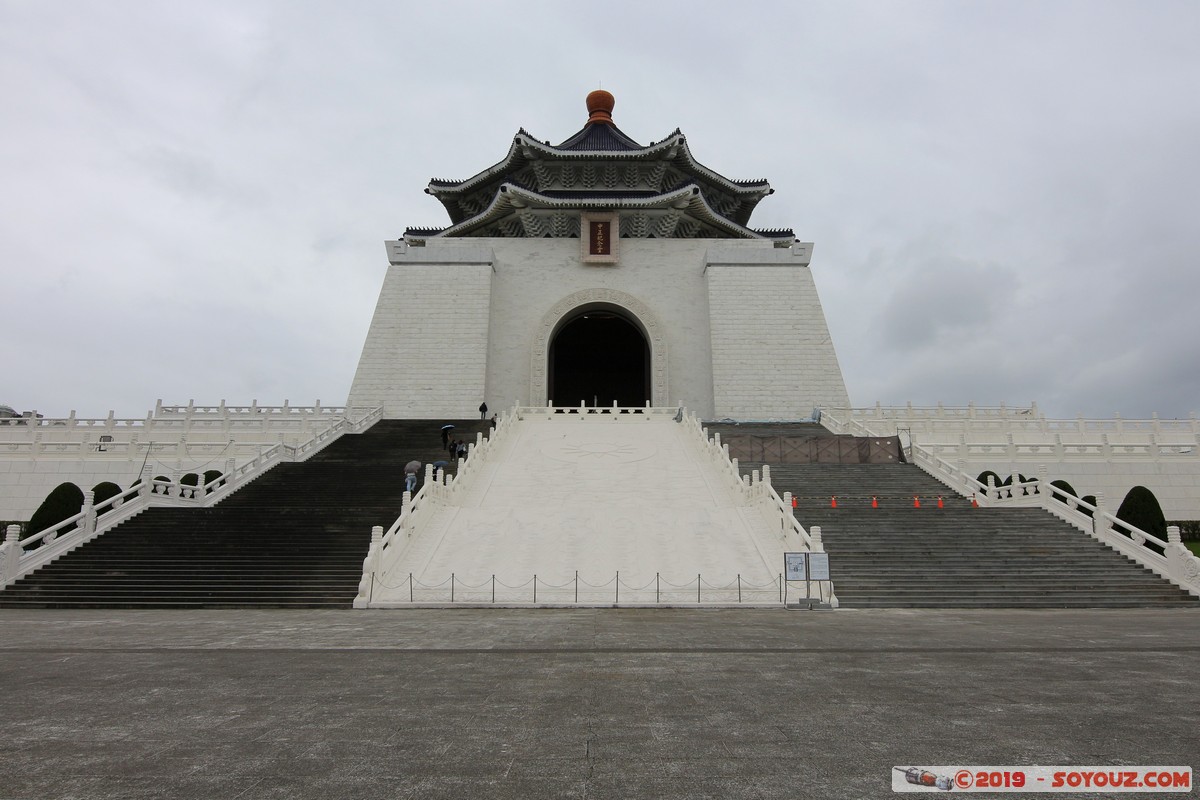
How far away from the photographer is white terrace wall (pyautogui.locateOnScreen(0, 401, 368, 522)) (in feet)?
72.3

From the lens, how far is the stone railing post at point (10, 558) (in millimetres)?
12117

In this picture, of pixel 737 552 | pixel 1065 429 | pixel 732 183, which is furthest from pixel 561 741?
pixel 732 183

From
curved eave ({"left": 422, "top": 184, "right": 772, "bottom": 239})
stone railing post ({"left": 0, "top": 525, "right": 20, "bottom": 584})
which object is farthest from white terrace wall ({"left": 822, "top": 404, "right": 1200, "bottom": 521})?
stone railing post ({"left": 0, "top": 525, "right": 20, "bottom": 584})

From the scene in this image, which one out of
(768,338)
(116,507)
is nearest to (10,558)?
(116,507)

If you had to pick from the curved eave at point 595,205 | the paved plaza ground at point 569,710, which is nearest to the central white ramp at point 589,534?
the paved plaza ground at point 569,710

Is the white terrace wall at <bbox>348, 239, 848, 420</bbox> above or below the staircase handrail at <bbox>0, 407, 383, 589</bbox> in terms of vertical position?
above

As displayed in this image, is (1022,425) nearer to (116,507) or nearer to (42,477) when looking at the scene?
(116,507)

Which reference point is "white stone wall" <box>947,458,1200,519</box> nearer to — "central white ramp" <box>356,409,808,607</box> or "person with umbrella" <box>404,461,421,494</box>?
"central white ramp" <box>356,409,808,607</box>

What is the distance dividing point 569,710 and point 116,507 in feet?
47.8

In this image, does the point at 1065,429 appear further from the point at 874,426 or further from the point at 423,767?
the point at 423,767

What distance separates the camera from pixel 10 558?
12234 mm

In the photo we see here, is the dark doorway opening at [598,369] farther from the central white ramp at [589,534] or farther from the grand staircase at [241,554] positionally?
the grand staircase at [241,554]

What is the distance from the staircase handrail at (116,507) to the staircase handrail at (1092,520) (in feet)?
58.9

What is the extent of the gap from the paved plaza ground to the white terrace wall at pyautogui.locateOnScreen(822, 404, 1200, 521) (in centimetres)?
1497
